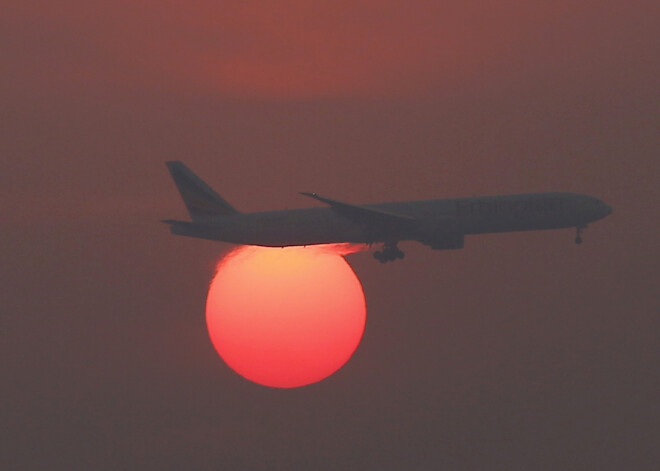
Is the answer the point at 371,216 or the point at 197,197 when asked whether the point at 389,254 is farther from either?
the point at 197,197

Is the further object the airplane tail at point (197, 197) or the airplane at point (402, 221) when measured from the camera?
the airplane tail at point (197, 197)

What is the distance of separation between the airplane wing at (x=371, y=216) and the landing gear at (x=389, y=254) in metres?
2.70

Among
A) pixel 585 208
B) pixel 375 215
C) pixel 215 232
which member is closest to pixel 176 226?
pixel 215 232

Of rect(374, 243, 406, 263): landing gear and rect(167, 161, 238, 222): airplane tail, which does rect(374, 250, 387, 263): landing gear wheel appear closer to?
rect(374, 243, 406, 263): landing gear

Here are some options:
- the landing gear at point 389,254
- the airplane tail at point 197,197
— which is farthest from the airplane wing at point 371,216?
the airplane tail at point 197,197

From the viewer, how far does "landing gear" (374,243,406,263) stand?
8231 cm

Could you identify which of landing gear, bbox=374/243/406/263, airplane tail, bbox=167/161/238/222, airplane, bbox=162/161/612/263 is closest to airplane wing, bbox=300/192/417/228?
airplane, bbox=162/161/612/263

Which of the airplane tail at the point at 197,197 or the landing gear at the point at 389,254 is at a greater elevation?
the airplane tail at the point at 197,197

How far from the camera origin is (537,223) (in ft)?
257

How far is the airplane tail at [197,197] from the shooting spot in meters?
84.6

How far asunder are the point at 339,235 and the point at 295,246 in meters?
3.03

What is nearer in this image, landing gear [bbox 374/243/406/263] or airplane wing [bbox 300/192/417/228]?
airplane wing [bbox 300/192/417/228]

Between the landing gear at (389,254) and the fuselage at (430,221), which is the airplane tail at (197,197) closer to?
the fuselage at (430,221)

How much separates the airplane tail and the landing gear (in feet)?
33.7
